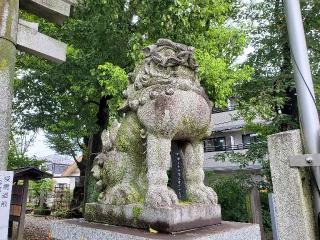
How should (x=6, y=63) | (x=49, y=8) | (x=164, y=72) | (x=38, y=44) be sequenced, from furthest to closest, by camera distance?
(x=49, y=8) → (x=38, y=44) → (x=6, y=63) → (x=164, y=72)

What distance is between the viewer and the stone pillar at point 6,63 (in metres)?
3.84

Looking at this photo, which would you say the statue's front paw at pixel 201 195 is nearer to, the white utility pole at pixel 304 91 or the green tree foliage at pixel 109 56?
the white utility pole at pixel 304 91

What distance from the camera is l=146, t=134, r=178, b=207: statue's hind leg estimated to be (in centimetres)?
247

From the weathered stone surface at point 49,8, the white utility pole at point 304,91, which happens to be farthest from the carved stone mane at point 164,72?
the weathered stone surface at point 49,8

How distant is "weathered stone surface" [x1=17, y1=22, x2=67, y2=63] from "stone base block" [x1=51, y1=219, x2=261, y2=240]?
2712 mm

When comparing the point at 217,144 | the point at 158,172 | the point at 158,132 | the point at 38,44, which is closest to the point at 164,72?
the point at 158,132

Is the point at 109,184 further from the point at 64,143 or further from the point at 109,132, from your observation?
the point at 64,143

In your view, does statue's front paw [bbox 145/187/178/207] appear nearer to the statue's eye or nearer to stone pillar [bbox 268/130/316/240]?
stone pillar [bbox 268/130/316/240]

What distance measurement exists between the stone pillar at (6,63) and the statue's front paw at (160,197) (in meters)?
2.28

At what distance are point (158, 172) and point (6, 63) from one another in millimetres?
2656

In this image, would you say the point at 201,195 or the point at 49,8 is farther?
the point at 49,8

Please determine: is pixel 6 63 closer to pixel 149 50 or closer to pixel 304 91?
pixel 149 50

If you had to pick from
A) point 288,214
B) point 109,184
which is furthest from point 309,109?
point 109,184

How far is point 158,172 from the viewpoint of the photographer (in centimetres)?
259
